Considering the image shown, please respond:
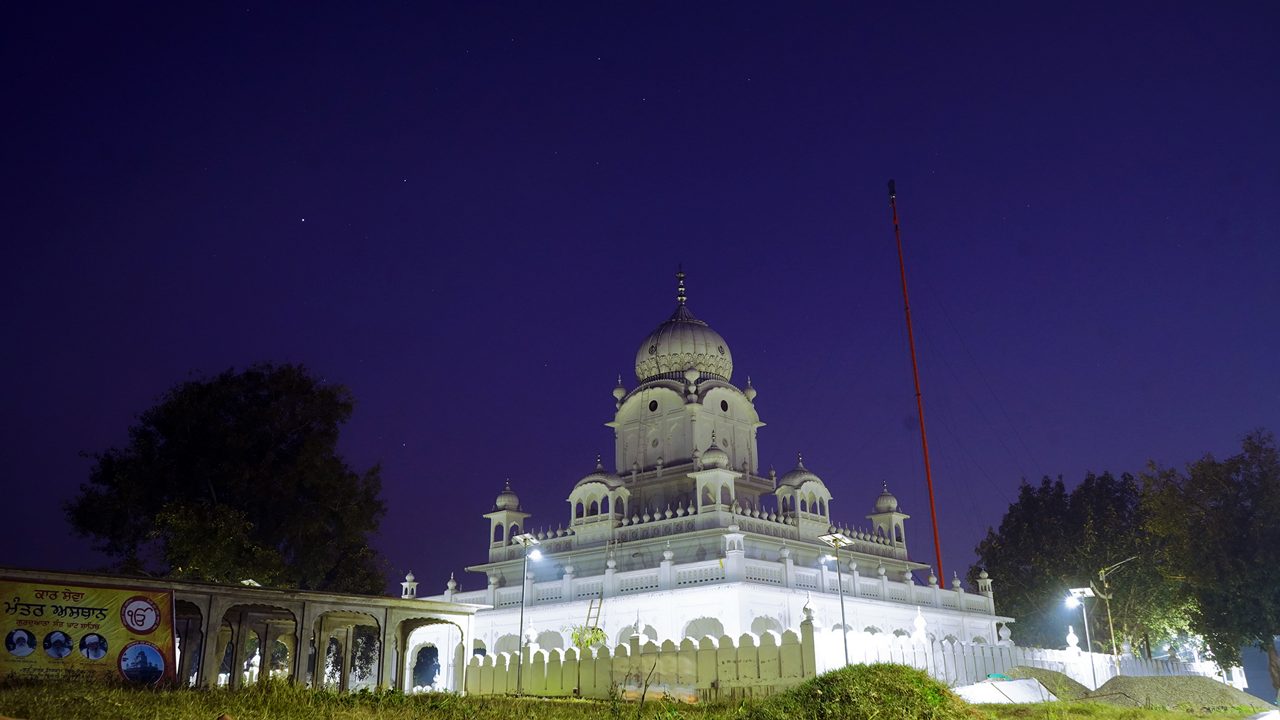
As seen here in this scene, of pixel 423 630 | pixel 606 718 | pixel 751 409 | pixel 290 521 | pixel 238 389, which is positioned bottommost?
pixel 606 718

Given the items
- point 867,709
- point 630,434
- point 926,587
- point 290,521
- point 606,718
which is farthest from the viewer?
point 630,434

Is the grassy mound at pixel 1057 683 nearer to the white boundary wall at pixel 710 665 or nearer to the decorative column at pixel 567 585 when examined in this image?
the white boundary wall at pixel 710 665

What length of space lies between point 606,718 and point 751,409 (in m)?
36.7

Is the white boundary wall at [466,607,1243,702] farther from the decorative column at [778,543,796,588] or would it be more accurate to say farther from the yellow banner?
the yellow banner

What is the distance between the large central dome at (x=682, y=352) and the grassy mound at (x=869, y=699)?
36945 mm

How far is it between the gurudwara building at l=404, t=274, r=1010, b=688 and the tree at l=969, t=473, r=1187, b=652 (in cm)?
714

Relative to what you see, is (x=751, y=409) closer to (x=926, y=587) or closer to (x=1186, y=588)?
(x=926, y=587)

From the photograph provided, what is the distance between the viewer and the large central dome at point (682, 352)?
50.8 m

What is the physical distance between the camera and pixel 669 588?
3684cm

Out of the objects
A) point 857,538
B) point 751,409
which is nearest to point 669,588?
point 857,538

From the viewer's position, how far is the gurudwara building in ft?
121

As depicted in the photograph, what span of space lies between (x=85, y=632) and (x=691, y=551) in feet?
86.6

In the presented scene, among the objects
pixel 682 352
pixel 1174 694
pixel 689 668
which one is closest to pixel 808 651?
pixel 689 668

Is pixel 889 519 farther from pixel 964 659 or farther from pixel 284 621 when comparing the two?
pixel 284 621
